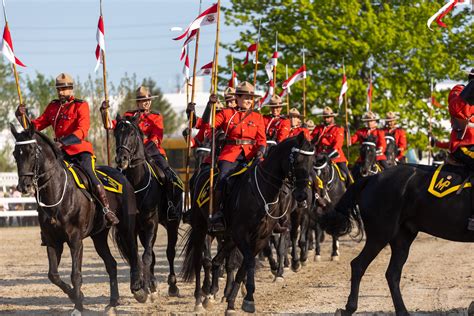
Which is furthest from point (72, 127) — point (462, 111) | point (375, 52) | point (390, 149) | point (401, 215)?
point (375, 52)

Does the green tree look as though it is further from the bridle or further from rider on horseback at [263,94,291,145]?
the bridle

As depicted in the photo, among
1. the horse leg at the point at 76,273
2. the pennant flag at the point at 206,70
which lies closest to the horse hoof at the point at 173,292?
the horse leg at the point at 76,273

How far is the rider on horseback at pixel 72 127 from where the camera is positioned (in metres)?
13.4

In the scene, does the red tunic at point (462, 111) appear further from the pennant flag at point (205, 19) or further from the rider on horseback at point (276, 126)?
the rider on horseback at point (276, 126)

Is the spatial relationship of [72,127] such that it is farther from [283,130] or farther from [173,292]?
[283,130]

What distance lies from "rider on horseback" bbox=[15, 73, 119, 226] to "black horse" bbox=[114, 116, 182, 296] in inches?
25.6

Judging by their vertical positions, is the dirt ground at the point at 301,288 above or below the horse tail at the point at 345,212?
below

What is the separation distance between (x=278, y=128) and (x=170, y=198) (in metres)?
3.87

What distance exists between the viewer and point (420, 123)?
38.5 meters

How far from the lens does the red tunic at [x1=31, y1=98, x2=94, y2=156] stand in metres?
13.6

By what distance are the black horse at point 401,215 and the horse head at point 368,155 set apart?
8.92 m

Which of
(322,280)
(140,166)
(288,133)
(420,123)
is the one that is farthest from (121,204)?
(420,123)

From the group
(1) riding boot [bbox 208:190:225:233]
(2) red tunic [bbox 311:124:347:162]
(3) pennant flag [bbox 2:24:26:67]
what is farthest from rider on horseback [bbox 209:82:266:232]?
(2) red tunic [bbox 311:124:347:162]

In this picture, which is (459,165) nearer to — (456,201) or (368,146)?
(456,201)
